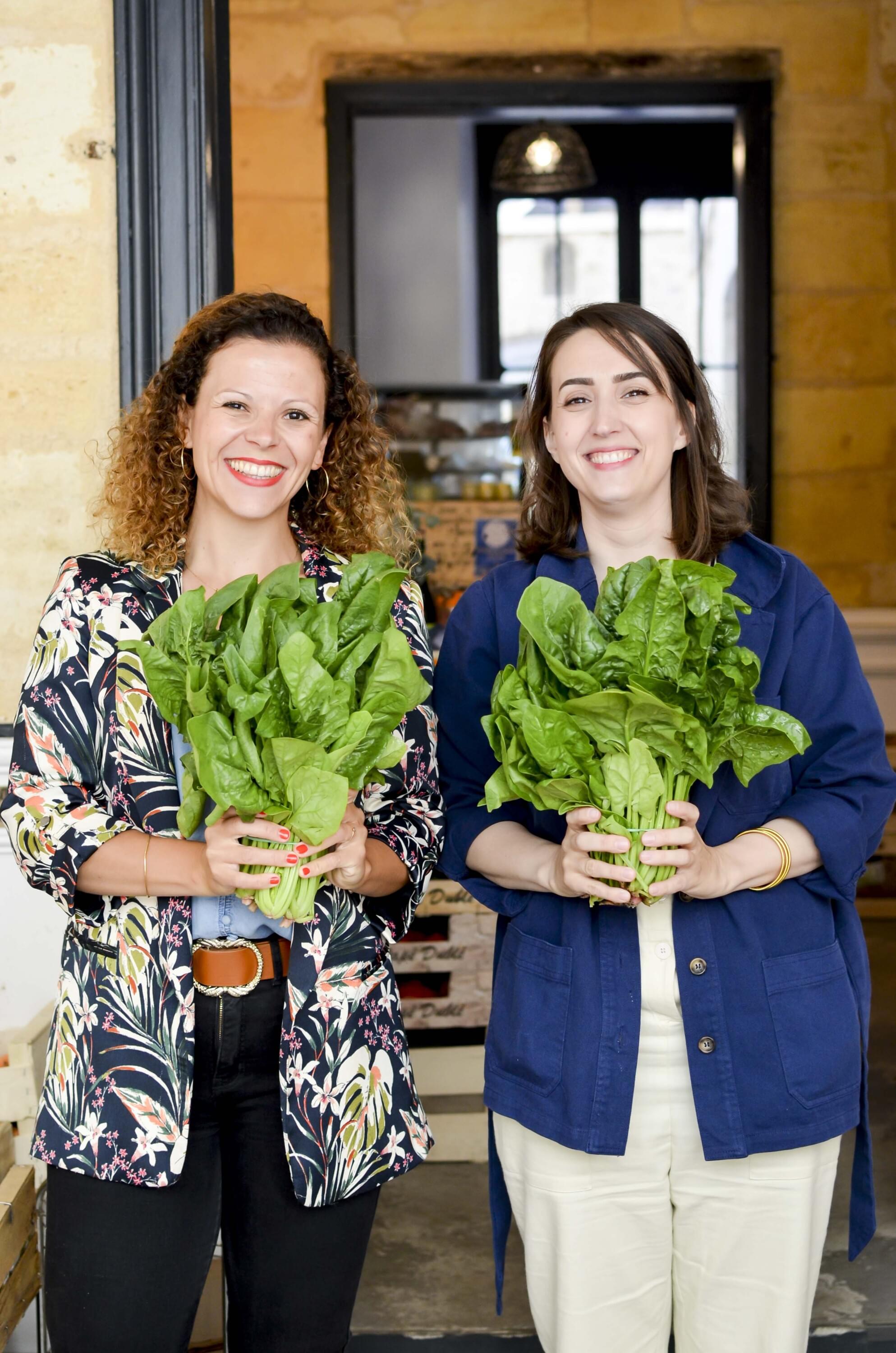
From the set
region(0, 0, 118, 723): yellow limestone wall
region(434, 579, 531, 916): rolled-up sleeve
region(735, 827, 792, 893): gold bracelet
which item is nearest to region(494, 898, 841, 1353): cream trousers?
region(735, 827, 792, 893): gold bracelet

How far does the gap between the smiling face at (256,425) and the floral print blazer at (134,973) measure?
16 cm

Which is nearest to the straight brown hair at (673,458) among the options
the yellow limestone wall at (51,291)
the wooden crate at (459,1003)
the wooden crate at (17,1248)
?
the yellow limestone wall at (51,291)

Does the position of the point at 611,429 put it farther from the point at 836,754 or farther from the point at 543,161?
the point at 543,161

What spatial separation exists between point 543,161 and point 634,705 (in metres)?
4.61

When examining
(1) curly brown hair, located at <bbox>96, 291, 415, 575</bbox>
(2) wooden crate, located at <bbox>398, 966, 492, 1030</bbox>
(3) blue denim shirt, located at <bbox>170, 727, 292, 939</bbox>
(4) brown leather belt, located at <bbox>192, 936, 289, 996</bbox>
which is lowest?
(2) wooden crate, located at <bbox>398, 966, 492, 1030</bbox>

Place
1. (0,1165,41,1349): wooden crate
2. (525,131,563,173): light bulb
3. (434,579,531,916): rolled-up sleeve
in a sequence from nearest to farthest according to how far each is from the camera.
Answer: (434,579,531,916): rolled-up sleeve < (0,1165,41,1349): wooden crate < (525,131,563,173): light bulb

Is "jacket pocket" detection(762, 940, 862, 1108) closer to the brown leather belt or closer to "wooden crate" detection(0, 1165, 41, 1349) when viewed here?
the brown leather belt

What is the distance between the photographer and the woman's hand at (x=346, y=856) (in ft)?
4.78

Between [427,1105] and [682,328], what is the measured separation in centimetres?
565

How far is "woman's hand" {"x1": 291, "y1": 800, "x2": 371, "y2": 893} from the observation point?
4.78 ft

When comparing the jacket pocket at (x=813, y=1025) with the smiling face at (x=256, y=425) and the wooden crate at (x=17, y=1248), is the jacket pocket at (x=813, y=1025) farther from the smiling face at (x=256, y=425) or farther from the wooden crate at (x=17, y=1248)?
the wooden crate at (x=17, y=1248)

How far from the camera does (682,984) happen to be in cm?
155

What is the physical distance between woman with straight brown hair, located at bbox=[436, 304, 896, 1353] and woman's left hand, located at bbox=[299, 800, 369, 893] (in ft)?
0.70

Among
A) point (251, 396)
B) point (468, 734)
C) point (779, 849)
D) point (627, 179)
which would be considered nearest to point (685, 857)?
point (779, 849)
